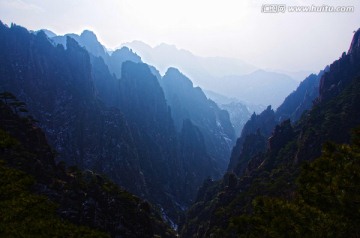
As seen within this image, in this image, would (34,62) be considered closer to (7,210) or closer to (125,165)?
(125,165)

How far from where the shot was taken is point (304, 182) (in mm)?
41188

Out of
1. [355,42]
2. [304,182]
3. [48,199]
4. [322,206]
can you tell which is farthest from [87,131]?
[322,206]

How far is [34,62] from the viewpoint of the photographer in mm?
193000

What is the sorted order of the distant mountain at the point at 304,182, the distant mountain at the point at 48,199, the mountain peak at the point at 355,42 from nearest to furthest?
the distant mountain at the point at 48,199, the distant mountain at the point at 304,182, the mountain peak at the point at 355,42

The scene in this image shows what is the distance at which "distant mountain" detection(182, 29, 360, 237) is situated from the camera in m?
33.2

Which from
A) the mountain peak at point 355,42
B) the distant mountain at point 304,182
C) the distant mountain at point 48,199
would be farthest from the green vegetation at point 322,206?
the mountain peak at point 355,42

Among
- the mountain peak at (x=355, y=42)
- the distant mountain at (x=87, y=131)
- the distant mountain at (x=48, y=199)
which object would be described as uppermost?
the mountain peak at (x=355, y=42)

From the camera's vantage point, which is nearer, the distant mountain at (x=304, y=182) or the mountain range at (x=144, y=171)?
the distant mountain at (x=304, y=182)

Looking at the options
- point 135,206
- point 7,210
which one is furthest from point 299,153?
point 7,210

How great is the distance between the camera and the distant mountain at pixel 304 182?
33.2 meters

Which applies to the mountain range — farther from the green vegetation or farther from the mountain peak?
the mountain peak

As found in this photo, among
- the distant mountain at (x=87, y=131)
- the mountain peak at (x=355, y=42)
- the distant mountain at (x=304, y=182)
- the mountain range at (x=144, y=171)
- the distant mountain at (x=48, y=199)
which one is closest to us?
the distant mountain at (x=48, y=199)

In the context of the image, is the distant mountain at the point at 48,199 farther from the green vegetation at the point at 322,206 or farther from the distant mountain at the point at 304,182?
the distant mountain at the point at 304,182

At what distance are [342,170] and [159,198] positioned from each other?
134m
